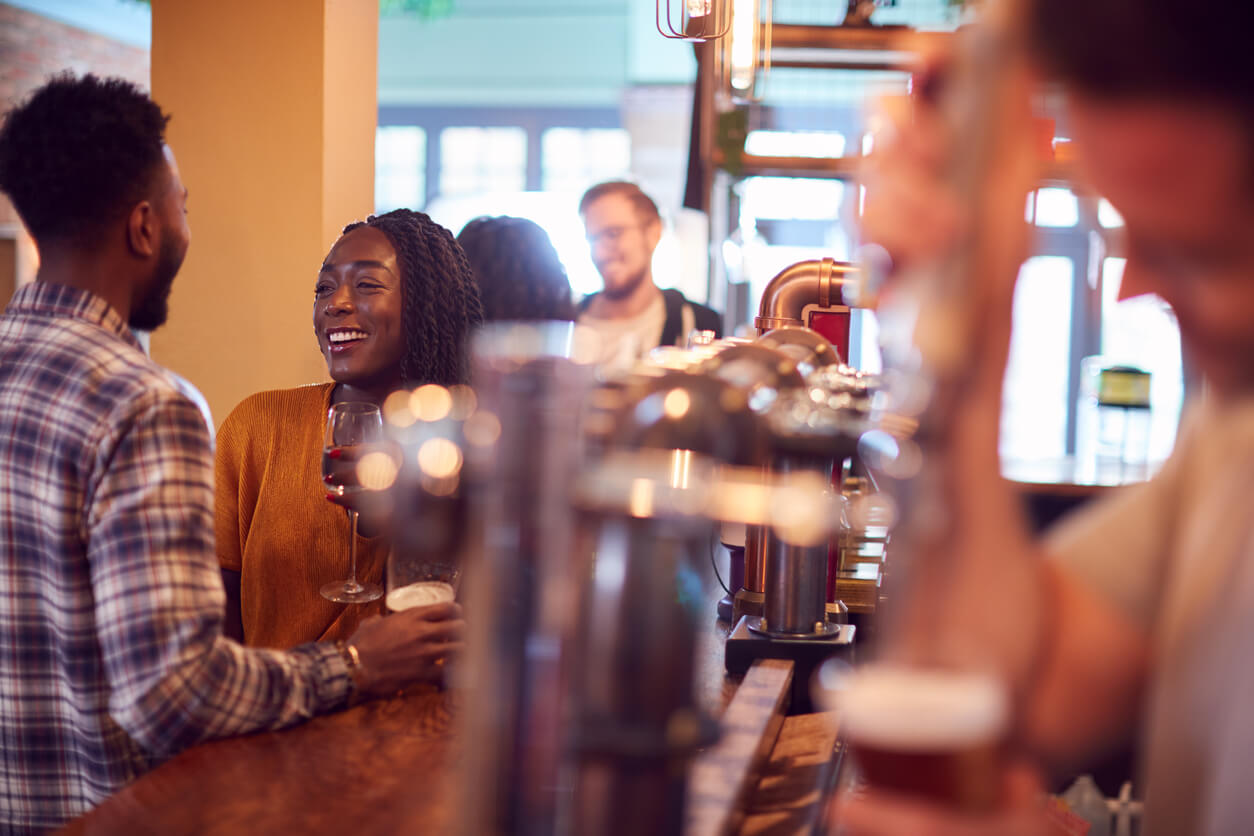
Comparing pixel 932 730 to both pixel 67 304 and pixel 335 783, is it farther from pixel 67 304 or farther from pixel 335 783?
pixel 67 304

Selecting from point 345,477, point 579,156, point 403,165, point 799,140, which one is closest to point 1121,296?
point 345,477

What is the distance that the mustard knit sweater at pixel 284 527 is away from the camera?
1706 mm

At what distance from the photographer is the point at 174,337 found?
2865 millimetres

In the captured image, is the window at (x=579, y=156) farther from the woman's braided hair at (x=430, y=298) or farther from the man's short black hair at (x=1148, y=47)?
the man's short black hair at (x=1148, y=47)

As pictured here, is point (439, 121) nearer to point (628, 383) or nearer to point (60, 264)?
point (60, 264)

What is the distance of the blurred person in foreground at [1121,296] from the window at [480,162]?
7.88 m

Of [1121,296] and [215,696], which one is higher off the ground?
[1121,296]

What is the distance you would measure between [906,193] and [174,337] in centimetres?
276

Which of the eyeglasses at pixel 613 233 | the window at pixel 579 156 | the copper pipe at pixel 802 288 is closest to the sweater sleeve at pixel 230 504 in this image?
the copper pipe at pixel 802 288

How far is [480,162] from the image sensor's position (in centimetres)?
824

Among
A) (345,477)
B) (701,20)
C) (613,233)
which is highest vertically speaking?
(701,20)

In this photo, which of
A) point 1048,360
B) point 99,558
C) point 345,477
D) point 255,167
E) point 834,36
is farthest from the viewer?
point 1048,360

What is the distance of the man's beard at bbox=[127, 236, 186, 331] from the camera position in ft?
4.40

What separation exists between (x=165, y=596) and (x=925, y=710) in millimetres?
858
